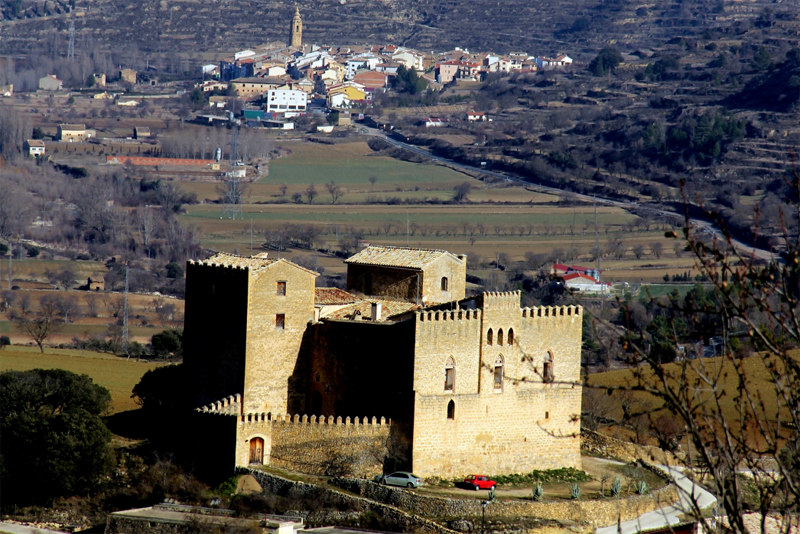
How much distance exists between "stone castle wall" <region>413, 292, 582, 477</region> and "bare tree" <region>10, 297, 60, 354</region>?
1044 inches

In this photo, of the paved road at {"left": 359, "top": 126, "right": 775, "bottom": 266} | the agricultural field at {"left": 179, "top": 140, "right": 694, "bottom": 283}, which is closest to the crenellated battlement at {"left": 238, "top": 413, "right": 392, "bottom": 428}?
the agricultural field at {"left": 179, "top": 140, "right": 694, "bottom": 283}

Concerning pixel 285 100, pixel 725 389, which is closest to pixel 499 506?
pixel 725 389

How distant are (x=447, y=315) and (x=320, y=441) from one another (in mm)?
4175

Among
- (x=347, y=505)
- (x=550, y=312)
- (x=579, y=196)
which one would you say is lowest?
(x=347, y=505)

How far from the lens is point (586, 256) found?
89.0m

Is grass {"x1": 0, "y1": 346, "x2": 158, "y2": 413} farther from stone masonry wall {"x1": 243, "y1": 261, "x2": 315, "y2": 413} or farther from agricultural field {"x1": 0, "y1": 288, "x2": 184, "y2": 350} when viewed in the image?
stone masonry wall {"x1": 243, "y1": 261, "x2": 315, "y2": 413}

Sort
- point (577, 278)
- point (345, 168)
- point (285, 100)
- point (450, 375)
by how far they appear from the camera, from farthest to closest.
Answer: point (285, 100) → point (345, 168) → point (577, 278) → point (450, 375)

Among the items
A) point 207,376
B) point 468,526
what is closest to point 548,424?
point 468,526

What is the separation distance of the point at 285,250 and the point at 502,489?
54819 mm

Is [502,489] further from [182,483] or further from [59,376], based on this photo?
[59,376]

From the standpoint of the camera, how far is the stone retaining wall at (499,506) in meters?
28.5

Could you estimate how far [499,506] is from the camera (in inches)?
1132

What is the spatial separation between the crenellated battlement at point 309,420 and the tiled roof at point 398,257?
5.62 m

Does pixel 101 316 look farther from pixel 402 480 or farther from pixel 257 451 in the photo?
pixel 402 480
